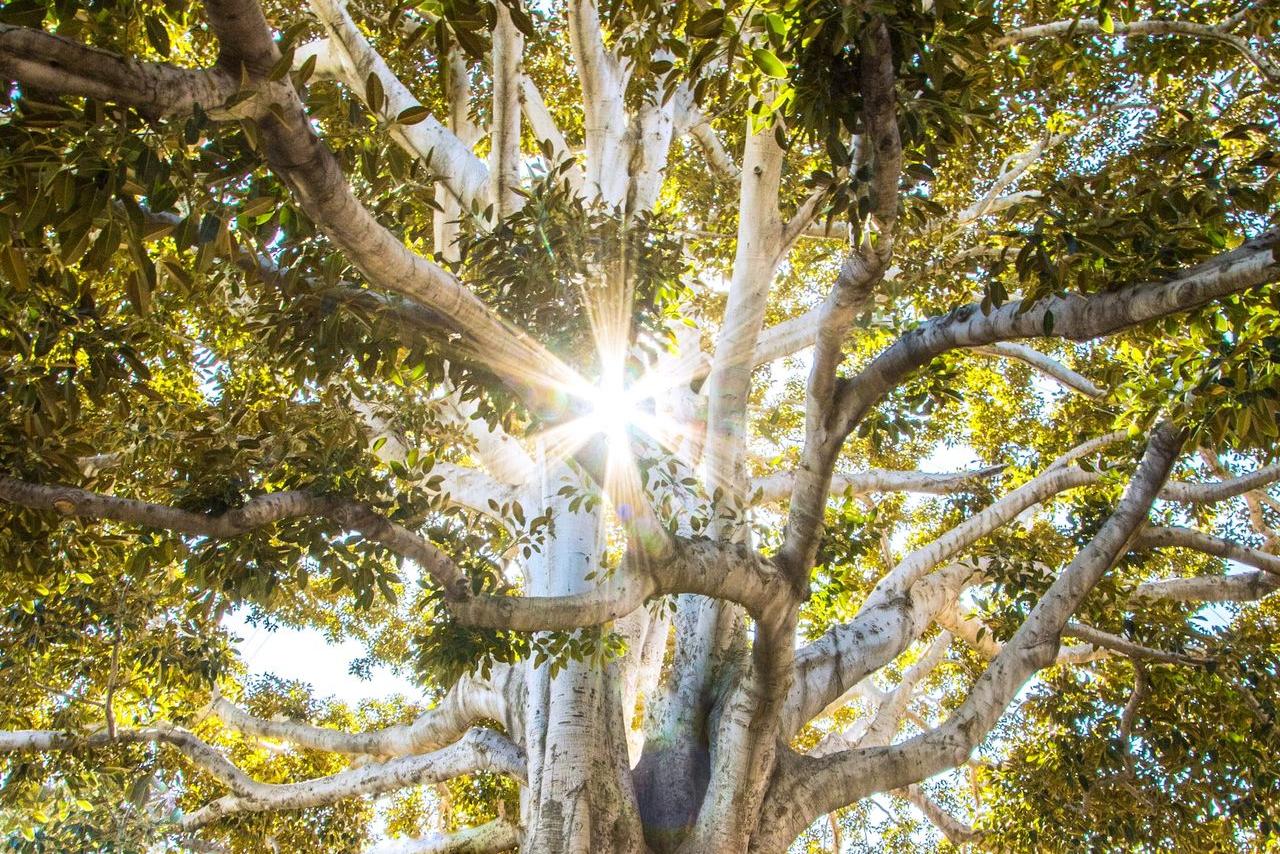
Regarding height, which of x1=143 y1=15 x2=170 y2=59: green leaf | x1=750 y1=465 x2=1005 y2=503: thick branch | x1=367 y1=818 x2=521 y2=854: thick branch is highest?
x1=750 y1=465 x2=1005 y2=503: thick branch

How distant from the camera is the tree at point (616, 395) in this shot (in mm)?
2395

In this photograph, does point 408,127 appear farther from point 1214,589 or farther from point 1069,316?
point 1214,589

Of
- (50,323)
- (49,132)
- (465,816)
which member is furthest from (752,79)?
(465,816)

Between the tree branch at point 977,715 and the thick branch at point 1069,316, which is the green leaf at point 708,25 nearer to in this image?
the thick branch at point 1069,316

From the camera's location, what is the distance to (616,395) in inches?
136

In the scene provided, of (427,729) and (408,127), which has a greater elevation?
(408,127)

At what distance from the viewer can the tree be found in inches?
A: 94.3

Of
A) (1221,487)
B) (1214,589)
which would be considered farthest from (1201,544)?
(1214,589)

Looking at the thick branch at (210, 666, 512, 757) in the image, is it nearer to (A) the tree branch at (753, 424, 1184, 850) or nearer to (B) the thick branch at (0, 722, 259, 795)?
(B) the thick branch at (0, 722, 259, 795)

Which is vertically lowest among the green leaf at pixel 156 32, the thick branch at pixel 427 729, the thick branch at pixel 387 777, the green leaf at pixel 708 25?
the thick branch at pixel 387 777

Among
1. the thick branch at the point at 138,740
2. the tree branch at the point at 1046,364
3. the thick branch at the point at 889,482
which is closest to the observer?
the thick branch at the point at 138,740

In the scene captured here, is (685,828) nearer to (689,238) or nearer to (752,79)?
(752,79)

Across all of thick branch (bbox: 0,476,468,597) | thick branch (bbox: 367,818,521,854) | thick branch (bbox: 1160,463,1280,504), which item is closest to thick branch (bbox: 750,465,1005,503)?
thick branch (bbox: 1160,463,1280,504)

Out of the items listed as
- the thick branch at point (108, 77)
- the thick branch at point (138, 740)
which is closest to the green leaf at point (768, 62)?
the thick branch at point (108, 77)
